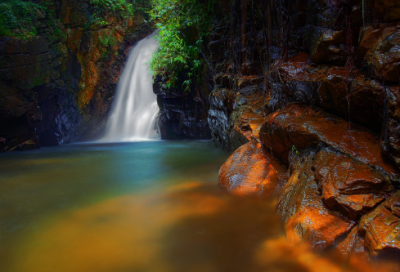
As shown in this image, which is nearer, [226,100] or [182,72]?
[226,100]

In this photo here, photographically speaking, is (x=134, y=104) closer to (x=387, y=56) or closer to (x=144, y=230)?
(x=144, y=230)

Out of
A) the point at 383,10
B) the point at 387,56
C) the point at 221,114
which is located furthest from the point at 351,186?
the point at 221,114

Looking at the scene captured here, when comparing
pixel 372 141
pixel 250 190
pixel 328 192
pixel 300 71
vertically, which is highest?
pixel 300 71

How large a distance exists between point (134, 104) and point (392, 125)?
49.7 ft

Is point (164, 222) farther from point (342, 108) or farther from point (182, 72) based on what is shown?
point (182, 72)

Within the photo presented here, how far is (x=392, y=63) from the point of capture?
2.36 metres

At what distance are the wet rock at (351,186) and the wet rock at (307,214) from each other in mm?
101

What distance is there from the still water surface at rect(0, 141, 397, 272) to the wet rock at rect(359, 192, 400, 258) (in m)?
0.12

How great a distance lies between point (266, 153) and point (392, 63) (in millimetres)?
2446

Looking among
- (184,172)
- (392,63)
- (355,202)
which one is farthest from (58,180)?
(392,63)

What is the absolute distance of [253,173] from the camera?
412cm

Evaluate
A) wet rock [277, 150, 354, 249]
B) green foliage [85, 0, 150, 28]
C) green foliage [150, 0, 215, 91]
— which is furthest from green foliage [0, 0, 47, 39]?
wet rock [277, 150, 354, 249]

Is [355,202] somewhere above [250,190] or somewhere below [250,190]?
above

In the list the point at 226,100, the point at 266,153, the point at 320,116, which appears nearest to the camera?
the point at 320,116
